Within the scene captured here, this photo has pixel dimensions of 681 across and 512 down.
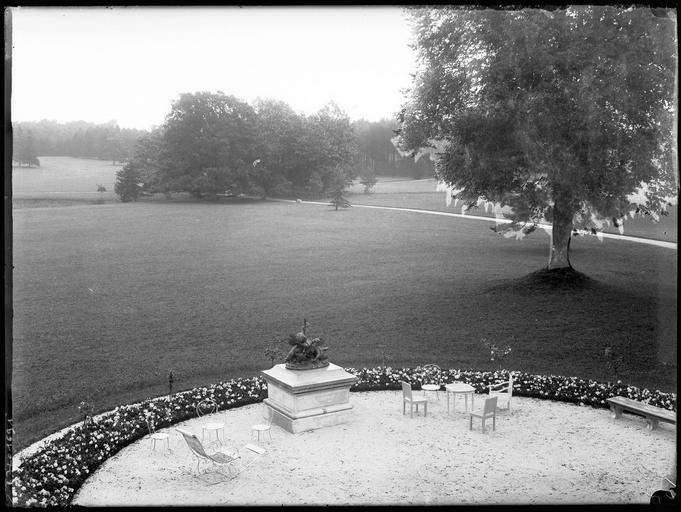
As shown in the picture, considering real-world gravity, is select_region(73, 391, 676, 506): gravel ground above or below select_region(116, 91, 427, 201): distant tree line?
below

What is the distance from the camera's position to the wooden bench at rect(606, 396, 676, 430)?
11125 millimetres

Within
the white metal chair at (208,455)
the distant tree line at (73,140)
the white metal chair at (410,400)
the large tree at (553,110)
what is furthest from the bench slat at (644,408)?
the distant tree line at (73,140)

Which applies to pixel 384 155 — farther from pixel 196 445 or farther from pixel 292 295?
pixel 196 445

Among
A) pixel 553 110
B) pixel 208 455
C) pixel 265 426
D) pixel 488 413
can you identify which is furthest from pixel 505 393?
pixel 553 110

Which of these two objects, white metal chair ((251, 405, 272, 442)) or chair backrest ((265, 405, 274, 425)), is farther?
chair backrest ((265, 405, 274, 425))

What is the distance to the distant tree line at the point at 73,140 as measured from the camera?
14750 mm

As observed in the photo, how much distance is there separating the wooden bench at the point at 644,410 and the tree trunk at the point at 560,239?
4.72 metres

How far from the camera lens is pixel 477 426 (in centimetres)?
1152

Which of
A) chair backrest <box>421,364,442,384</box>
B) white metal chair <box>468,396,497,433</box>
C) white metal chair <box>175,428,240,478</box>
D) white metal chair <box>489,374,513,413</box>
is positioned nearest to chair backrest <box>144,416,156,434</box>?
white metal chair <box>175,428,240,478</box>

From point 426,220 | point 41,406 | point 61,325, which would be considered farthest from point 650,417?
point 61,325

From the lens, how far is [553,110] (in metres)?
15.2

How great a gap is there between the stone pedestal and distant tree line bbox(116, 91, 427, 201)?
23.0ft

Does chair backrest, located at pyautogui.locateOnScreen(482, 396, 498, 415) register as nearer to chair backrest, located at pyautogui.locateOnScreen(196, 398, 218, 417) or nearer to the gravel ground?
the gravel ground

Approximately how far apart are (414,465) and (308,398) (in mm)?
2345
